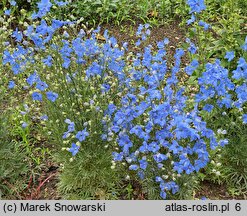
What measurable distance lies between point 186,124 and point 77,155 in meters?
1.09

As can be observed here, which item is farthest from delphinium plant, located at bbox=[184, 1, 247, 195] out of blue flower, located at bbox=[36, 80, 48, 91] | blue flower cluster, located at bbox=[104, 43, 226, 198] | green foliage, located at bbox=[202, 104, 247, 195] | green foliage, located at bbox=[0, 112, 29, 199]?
green foliage, located at bbox=[0, 112, 29, 199]

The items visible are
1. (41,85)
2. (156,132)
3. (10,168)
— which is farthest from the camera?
(10,168)

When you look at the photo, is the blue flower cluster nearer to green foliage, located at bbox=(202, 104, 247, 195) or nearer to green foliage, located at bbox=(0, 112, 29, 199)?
green foliage, located at bbox=(202, 104, 247, 195)

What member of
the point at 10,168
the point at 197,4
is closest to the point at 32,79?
the point at 10,168

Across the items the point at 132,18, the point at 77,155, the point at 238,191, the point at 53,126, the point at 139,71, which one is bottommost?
the point at 238,191

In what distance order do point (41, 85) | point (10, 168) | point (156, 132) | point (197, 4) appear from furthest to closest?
point (10, 168) → point (197, 4) → point (41, 85) → point (156, 132)

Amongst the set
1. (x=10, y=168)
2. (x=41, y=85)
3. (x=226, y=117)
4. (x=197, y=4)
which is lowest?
(x=10, y=168)

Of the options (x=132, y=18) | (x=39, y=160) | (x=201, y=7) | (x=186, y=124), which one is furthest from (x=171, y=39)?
(x=186, y=124)

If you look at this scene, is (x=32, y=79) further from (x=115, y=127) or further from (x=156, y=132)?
(x=156, y=132)

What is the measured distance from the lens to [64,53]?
3594 millimetres

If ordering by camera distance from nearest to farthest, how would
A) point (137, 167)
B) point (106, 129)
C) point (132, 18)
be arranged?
point (137, 167), point (106, 129), point (132, 18)

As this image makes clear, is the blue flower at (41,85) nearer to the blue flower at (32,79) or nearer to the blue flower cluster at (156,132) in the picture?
the blue flower at (32,79)

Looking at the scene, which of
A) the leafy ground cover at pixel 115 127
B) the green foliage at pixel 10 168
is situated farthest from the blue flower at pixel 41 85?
the green foliage at pixel 10 168

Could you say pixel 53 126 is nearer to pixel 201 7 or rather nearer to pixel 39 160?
pixel 39 160
